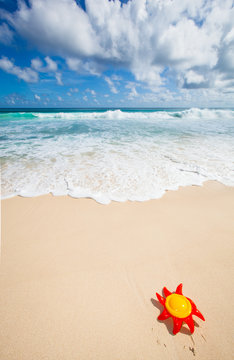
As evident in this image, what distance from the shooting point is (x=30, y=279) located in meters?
1.87

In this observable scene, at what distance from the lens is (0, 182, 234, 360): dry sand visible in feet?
4.54

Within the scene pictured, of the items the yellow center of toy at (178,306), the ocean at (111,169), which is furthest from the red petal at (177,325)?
the ocean at (111,169)

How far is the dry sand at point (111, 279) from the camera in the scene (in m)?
1.38

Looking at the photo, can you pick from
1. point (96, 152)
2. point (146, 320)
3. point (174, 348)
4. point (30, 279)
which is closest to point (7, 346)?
point (30, 279)

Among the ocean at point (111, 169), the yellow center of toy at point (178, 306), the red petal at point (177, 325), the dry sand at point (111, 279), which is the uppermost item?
the ocean at point (111, 169)

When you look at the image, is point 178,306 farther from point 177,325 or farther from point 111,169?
point 111,169

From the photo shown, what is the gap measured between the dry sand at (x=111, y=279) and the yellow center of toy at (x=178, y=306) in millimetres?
222

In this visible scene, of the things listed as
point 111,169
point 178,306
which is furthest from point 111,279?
point 111,169

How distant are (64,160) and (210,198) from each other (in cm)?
476

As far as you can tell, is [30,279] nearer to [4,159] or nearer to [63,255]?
[63,255]

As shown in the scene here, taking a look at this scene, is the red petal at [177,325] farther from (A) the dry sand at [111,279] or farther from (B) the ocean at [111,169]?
(B) the ocean at [111,169]

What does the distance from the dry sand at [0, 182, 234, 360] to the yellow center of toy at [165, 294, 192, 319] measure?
222 millimetres

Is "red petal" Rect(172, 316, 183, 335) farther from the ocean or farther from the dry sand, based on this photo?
the ocean

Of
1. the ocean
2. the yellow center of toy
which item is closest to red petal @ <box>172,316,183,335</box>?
the yellow center of toy
